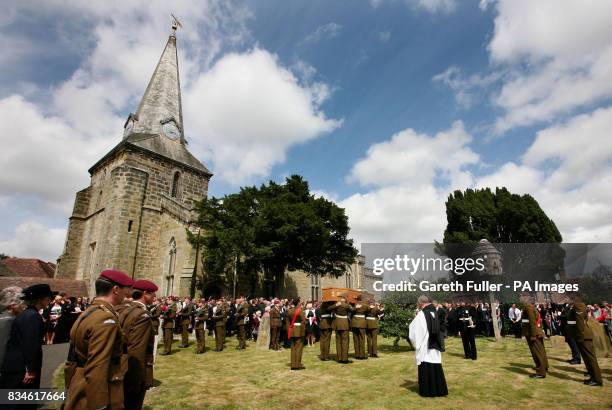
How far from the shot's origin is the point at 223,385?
768 centimetres

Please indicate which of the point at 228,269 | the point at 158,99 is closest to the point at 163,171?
the point at 158,99

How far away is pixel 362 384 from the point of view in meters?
7.62

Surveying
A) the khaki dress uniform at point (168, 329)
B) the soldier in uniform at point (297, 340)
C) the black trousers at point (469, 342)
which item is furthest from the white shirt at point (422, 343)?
the khaki dress uniform at point (168, 329)

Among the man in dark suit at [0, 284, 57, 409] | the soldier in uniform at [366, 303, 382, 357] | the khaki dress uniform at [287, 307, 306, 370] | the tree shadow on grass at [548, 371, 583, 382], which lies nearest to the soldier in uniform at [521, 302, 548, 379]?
the tree shadow on grass at [548, 371, 583, 382]

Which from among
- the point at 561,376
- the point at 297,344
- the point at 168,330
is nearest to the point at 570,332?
the point at 561,376

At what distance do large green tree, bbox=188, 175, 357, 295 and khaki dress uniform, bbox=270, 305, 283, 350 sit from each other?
8035 mm

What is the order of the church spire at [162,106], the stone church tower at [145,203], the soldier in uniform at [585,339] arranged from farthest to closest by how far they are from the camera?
1. the church spire at [162,106]
2. the stone church tower at [145,203]
3. the soldier in uniform at [585,339]

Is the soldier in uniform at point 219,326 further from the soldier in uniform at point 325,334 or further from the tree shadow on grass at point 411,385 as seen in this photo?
the tree shadow on grass at point 411,385

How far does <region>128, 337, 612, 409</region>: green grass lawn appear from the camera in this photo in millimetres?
6273

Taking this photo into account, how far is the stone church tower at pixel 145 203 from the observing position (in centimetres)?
2519

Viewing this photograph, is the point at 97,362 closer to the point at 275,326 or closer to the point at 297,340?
the point at 297,340

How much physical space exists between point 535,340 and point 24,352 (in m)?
10.1

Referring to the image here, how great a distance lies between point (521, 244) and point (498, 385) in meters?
29.6

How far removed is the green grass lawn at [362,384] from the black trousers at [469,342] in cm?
29
